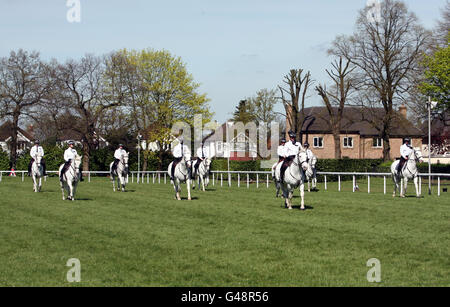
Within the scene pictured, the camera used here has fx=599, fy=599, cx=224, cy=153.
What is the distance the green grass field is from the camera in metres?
8.79

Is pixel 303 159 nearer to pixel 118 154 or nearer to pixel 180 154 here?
pixel 180 154

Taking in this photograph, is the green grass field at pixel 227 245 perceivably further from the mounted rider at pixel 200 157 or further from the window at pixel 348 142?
the window at pixel 348 142

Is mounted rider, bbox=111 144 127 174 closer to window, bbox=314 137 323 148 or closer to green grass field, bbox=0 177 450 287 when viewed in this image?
A: green grass field, bbox=0 177 450 287

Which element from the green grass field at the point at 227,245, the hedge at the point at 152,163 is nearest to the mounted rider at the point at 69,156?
the green grass field at the point at 227,245

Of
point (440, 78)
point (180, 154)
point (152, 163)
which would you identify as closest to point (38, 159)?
point (180, 154)

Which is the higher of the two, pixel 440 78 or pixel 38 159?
pixel 440 78

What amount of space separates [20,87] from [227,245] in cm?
5258

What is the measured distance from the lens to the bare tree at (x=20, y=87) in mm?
58375

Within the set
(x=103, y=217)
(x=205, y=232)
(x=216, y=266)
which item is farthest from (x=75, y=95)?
(x=216, y=266)

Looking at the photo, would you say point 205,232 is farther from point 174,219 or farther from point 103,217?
point 103,217

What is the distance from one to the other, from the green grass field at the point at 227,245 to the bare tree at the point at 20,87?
41796mm

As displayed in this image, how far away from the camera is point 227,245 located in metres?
11.5

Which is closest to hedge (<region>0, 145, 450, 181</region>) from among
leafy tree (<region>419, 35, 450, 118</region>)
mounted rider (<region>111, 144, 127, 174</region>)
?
leafy tree (<region>419, 35, 450, 118</region>)

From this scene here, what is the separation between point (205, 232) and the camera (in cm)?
1337
